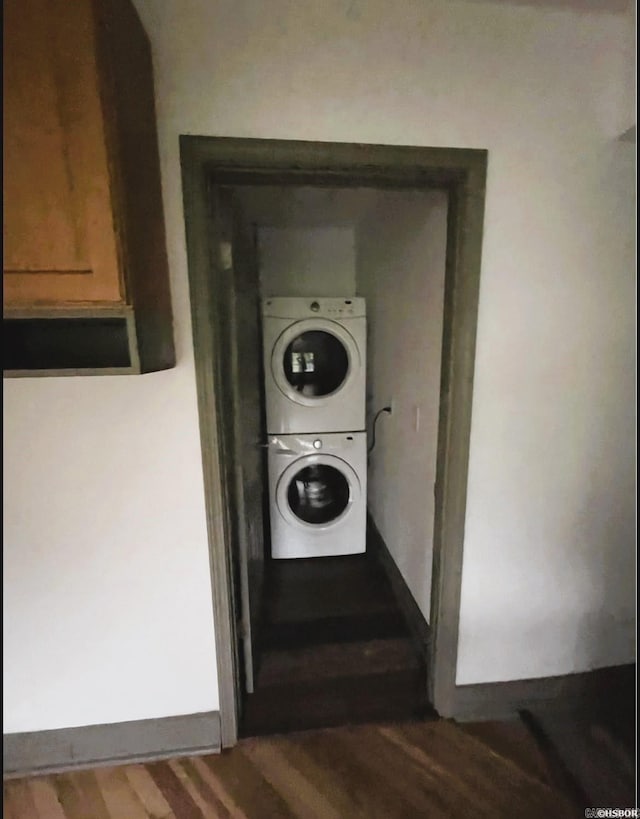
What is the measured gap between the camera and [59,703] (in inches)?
64.9

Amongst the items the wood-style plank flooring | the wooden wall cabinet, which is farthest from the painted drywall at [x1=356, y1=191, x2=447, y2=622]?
the wooden wall cabinet

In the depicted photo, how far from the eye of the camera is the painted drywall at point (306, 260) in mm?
3189

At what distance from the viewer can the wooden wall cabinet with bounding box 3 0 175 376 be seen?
1.02 metres

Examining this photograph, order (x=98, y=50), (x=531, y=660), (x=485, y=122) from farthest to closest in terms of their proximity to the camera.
Answer: 1. (x=531, y=660)
2. (x=485, y=122)
3. (x=98, y=50)

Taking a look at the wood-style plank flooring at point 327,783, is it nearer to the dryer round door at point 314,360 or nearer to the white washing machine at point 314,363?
the white washing machine at point 314,363

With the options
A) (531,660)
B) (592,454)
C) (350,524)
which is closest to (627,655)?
(531,660)

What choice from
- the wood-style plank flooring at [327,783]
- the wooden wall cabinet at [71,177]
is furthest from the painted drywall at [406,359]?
the wooden wall cabinet at [71,177]

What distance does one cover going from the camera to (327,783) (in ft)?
5.36

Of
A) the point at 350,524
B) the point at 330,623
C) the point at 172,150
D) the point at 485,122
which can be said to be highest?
the point at 485,122

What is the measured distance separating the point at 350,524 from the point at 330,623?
70cm

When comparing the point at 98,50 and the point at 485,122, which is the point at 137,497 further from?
the point at 485,122

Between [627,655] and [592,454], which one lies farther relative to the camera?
[627,655]

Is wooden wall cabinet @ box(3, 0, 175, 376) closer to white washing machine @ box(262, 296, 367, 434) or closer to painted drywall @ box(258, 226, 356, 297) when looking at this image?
white washing machine @ box(262, 296, 367, 434)

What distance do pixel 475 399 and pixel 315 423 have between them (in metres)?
1.35
